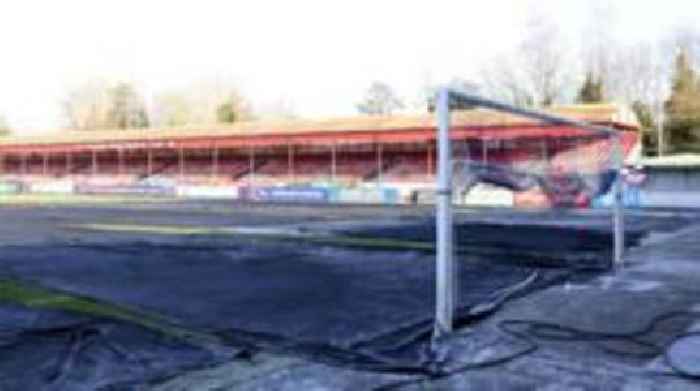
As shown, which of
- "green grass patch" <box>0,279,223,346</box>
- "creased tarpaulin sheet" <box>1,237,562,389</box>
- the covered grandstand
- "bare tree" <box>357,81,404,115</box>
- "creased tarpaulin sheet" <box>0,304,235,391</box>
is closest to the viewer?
"creased tarpaulin sheet" <box>0,304,235,391</box>

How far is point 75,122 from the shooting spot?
123688mm

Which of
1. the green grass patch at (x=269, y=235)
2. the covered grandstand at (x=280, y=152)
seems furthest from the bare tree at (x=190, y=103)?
the green grass patch at (x=269, y=235)

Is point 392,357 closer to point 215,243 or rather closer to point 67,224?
point 215,243

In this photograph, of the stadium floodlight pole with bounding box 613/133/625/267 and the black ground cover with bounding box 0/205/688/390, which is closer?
the black ground cover with bounding box 0/205/688/390

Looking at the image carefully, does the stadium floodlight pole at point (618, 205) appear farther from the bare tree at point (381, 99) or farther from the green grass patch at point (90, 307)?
the bare tree at point (381, 99)

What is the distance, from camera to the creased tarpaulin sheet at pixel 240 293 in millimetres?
7996

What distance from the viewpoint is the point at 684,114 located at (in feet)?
222

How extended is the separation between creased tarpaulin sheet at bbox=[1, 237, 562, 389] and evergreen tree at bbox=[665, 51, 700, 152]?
181ft

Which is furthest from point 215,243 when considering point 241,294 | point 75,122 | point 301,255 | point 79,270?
point 75,122

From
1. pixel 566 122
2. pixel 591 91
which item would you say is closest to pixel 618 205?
pixel 566 122

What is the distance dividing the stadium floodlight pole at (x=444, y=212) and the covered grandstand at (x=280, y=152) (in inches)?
1390

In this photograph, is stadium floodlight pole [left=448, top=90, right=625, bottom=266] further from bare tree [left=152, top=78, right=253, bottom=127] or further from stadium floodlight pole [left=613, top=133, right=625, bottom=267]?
bare tree [left=152, top=78, right=253, bottom=127]

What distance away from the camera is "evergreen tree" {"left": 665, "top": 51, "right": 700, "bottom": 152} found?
6694 centimetres

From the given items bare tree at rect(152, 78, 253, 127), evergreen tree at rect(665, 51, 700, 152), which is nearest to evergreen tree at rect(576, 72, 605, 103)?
evergreen tree at rect(665, 51, 700, 152)
